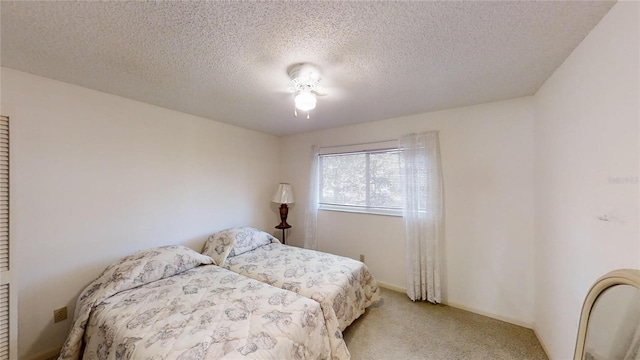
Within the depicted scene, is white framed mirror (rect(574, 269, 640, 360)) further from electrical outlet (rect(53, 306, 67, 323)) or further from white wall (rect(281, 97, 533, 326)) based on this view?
electrical outlet (rect(53, 306, 67, 323))

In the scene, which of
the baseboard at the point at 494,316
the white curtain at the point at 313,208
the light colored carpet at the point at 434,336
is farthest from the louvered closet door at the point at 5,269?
the baseboard at the point at 494,316

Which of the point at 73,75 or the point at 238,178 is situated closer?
the point at 73,75

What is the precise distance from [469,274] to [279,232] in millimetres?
2737

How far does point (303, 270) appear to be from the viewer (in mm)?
2244

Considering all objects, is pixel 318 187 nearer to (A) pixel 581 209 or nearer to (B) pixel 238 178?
(B) pixel 238 178

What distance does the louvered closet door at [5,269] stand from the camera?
Result: 131cm

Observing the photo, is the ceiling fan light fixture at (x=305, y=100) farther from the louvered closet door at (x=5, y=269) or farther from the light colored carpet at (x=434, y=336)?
the light colored carpet at (x=434, y=336)

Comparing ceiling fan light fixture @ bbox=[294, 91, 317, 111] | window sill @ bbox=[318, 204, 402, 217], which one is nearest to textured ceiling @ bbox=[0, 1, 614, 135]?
ceiling fan light fixture @ bbox=[294, 91, 317, 111]

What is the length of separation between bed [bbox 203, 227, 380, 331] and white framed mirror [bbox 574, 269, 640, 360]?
139 cm

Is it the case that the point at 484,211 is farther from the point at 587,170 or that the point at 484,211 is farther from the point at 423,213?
the point at 587,170

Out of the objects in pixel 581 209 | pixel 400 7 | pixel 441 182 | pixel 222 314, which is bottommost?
pixel 222 314

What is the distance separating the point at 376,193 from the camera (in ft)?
10.2

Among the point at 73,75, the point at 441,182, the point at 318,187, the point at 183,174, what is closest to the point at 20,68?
the point at 73,75

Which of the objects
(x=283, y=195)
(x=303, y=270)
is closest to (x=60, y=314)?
(x=303, y=270)
